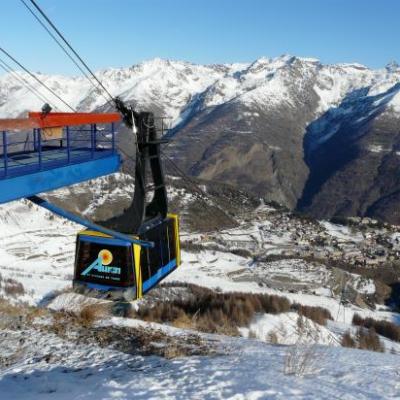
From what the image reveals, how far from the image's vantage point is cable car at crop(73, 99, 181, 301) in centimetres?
1616

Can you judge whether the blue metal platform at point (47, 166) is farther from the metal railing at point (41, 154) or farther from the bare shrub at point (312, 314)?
the bare shrub at point (312, 314)

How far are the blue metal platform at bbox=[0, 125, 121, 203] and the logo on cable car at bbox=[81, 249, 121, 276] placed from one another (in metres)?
2.50

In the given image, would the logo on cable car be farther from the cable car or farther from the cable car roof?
the cable car roof

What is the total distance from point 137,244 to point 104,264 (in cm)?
131

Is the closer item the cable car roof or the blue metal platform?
the cable car roof

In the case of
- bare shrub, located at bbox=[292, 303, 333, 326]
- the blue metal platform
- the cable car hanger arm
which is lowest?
bare shrub, located at bbox=[292, 303, 333, 326]

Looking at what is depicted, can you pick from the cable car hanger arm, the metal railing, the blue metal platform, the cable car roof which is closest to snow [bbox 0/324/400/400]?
the cable car hanger arm

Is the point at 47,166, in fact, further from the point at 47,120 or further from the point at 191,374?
the point at 191,374

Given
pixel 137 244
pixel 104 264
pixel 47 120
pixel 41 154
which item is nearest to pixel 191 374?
pixel 137 244

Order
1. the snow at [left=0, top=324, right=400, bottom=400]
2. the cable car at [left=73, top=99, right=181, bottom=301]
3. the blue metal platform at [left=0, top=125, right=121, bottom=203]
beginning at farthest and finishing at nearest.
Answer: the cable car at [left=73, top=99, right=181, bottom=301] < the blue metal platform at [left=0, top=125, right=121, bottom=203] < the snow at [left=0, top=324, right=400, bottom=400]

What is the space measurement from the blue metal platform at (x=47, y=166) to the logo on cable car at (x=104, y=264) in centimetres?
250

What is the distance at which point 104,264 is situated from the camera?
16.4 metres

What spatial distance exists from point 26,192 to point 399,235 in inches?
6700

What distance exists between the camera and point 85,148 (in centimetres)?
1892
